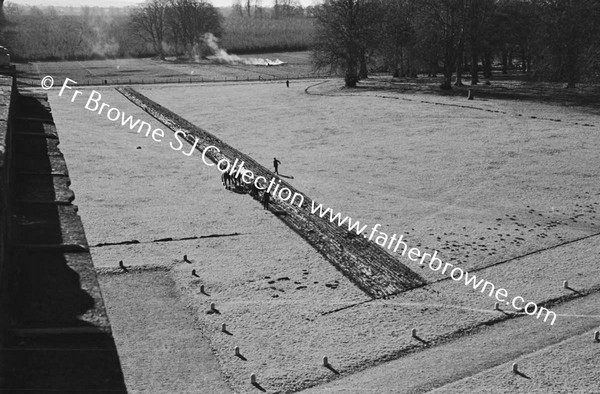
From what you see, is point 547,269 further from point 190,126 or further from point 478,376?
point 190,126

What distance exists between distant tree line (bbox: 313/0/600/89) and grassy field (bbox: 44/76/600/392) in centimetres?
1019

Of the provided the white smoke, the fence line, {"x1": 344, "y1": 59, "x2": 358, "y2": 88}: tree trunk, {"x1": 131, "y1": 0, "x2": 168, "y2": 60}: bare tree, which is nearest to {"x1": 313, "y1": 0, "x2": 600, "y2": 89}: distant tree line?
{"x1": 344, "y1": 59, "x2": 358, "y2": 88}: tree trunk

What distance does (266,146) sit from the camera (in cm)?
3988

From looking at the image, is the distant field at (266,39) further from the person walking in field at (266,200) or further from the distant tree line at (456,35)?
the person walking in field at (266,200)

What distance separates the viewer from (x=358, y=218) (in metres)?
25.8

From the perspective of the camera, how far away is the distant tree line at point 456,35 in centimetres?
5696

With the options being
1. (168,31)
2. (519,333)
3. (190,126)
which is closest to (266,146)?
(190,126)

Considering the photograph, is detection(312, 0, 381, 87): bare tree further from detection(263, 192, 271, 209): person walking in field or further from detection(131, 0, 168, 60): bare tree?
detection(131, 0, 168, 60): bare tree

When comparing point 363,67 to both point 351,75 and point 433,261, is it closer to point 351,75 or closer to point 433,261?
point 351,75

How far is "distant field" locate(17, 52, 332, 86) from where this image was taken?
78.0m

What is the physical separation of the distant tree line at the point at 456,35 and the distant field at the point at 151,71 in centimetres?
1650

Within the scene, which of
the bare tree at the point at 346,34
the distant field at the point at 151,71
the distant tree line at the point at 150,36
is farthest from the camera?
the distant tree line at the point at 150,36

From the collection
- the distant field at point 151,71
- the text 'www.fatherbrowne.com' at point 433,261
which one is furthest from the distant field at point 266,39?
the text 'www.fatherbrowne.com' at point 433,261

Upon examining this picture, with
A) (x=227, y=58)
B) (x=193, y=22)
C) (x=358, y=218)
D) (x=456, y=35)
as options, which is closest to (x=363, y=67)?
(x=456, y=35)
